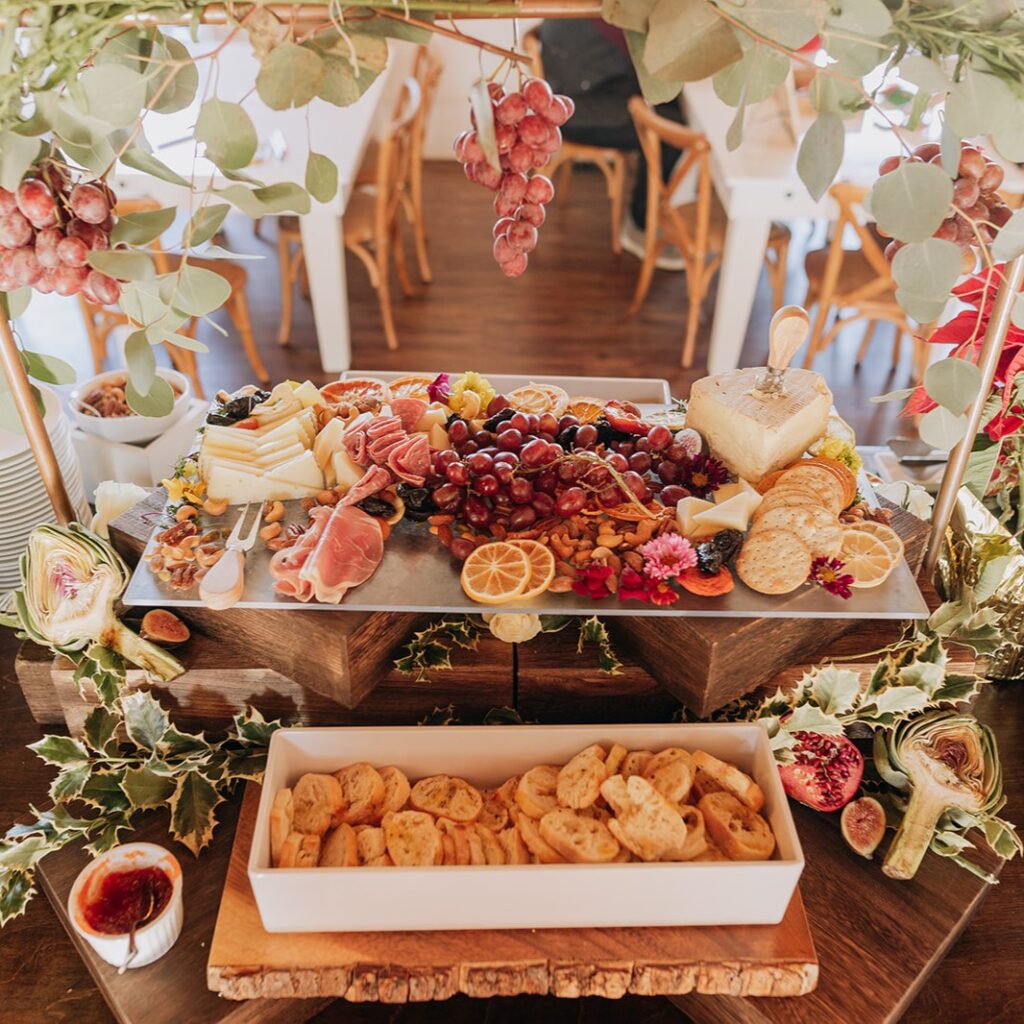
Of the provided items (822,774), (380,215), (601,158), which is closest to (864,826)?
(822,774)

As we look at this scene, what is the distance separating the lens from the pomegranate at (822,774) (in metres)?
1.22

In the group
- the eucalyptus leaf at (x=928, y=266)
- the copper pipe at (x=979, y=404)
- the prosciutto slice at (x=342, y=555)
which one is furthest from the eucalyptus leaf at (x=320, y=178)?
the copper pipe at (x=979, y=404)

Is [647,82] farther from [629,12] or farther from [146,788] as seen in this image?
[146,788]

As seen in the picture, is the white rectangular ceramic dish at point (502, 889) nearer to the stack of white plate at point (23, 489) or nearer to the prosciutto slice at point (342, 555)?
the prosciutto slice at point (342, 555)

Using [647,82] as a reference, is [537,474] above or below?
below

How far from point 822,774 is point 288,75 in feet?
3.24

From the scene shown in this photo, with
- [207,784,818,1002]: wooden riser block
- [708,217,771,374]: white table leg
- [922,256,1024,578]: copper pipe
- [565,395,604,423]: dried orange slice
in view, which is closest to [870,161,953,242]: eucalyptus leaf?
[922,256,1024,578]: copper pipe

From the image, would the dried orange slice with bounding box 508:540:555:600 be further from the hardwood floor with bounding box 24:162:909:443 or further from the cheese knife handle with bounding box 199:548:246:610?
the hardwood floor with bounding box 24:162:909:443

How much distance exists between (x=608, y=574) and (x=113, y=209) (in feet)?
2.12

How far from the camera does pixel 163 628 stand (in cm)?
125

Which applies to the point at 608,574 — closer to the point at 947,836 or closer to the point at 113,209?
the point at 947,836

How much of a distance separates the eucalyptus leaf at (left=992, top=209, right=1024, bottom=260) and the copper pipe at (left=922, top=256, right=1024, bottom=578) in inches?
5.7

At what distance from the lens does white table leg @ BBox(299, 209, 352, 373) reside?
3.14 meters

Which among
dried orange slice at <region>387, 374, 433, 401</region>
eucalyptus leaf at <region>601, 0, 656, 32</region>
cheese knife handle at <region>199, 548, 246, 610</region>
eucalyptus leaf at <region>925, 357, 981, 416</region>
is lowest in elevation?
cheese knife handle at <region>199, 548, 246, 610</region>
